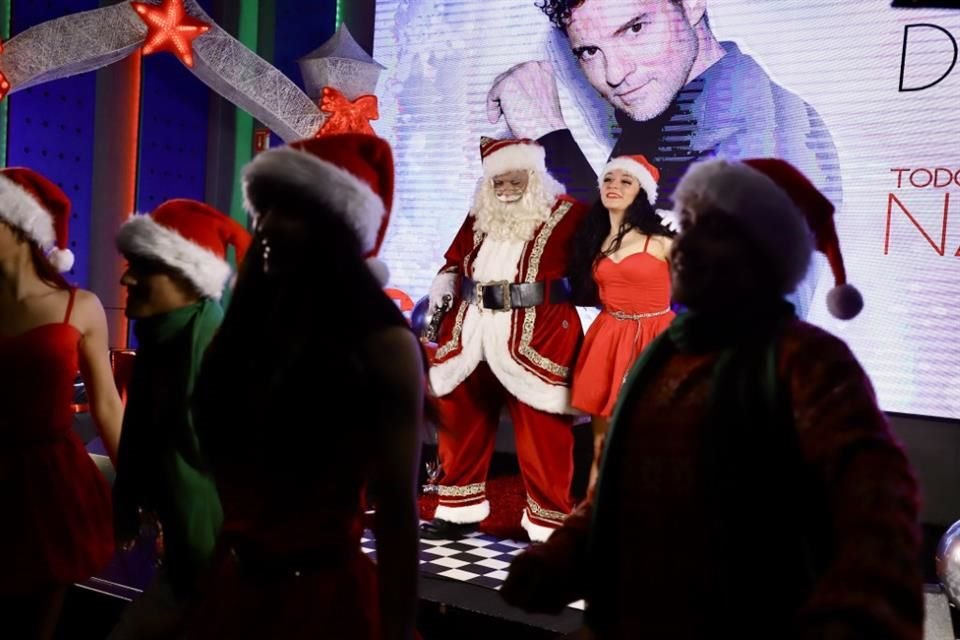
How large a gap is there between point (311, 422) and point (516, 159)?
9.49 feet

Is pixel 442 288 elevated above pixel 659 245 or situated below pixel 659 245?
below

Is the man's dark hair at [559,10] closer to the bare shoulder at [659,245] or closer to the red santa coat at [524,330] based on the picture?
the red santa coat at [524,330]

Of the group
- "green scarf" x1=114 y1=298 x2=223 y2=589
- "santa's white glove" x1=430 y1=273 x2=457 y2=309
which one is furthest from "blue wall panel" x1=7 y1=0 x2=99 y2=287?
"green scarf" x1=114 y1=298 x2=223 y2=589

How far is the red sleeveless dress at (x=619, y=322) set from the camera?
3.98 meters

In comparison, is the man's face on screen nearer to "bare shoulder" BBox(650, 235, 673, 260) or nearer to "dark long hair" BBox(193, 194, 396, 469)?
"bare shoulder" BBox(650, 235, 673, 260)

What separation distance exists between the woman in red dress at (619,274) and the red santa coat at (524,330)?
8 cm

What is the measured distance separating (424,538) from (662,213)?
251 cm

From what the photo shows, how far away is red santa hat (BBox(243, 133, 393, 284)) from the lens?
160cm

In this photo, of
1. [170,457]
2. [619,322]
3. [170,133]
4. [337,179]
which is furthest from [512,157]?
[170,133]

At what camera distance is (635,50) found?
5.64 meters

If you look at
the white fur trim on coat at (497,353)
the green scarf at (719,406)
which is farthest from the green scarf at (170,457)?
the white fur trim on coat at (497,353)

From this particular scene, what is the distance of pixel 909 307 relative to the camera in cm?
482

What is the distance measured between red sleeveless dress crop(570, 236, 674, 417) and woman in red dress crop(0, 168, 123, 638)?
2.10m

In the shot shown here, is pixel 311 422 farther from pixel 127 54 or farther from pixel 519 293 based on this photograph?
pixel 127 54
